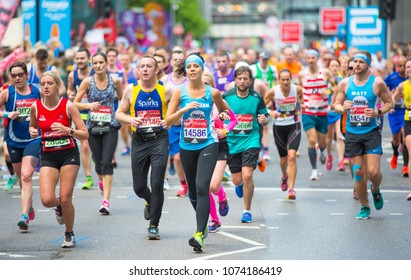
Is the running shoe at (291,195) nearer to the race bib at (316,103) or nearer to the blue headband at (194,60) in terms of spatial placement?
the race bib at (316,103)

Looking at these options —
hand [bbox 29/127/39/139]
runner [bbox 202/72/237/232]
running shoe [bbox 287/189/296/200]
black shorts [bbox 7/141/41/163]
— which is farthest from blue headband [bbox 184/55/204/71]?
running shoe [bbox 287/189/296/200]

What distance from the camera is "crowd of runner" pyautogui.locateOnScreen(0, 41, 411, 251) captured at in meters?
11.1

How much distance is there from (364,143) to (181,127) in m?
2.82

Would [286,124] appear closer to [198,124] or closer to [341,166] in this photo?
[341,166]

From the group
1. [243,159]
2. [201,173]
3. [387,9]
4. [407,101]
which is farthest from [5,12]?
[387,9]

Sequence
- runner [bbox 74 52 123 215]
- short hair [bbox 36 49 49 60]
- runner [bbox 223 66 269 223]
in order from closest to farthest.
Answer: runner [bbox 223 66 269 223] < runner [bbox 74 52 123 215] < short hair [bbox 36 49 49 60]

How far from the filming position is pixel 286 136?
15844mm

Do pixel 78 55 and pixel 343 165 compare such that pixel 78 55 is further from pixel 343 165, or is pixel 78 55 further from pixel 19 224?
pixel 343 165

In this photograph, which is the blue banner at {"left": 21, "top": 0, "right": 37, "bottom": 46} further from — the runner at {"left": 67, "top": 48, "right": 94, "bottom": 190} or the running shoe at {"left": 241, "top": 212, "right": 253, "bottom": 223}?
the running shoe at {"left": 241, "top": 212, "right": 253, "bottom": 223}

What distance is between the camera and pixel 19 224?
12.1 meters

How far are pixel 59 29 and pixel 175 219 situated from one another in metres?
16.2

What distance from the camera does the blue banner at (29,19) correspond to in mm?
27222

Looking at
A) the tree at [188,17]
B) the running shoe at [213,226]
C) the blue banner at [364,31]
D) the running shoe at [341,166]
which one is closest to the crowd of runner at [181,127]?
the running shoe at [213,226]

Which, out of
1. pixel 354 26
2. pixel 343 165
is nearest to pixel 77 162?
pixel 343 165
